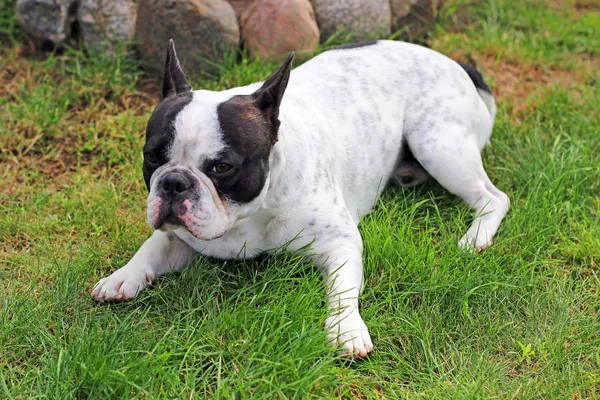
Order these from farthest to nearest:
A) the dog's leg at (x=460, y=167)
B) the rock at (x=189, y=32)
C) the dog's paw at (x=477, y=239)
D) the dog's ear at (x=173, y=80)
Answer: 1. the rock at (x=189, y=32)
2. the dog's leg at (x=460, y=167)
3. the dog's paw at (x=477, y=239)
4. the dog's ear at (x=173, y=80)

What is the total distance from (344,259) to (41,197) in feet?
7.17

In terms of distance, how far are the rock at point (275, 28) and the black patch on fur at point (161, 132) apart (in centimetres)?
253

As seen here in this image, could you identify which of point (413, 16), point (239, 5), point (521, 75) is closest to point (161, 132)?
point (239, 5)

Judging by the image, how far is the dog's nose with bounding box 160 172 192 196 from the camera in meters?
3.41

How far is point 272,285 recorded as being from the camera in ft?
13.0

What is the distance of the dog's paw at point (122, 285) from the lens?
12.7 ft

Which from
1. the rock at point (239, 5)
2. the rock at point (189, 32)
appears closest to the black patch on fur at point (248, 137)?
the rock at point (189, 32)

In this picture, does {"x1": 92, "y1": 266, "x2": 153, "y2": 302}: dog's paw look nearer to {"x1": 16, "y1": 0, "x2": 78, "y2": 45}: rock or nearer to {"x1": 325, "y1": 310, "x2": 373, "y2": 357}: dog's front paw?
{"x1": 325, "y1": 310, "x2": 373, "y2": 357}: dog's front paw

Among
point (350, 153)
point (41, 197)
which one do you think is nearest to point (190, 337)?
point (350, 153)

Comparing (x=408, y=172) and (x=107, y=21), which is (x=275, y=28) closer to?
(x=107, y=21)

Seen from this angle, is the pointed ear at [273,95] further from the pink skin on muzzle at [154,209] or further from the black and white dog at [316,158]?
the pink skin on muzzle at [154,209]

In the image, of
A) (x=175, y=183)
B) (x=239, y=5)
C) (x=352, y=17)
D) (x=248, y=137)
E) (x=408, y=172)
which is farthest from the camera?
(x=352, y=17)

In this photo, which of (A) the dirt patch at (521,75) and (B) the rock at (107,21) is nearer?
(B) the rock at (107,21)

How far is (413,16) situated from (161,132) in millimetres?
3871
